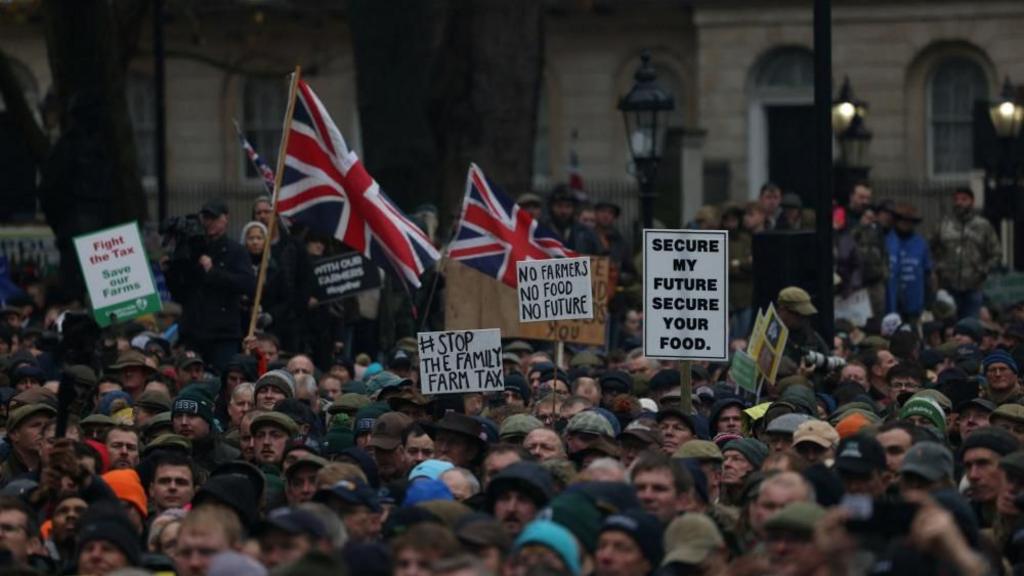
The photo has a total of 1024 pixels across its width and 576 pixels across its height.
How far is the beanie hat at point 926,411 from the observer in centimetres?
1533

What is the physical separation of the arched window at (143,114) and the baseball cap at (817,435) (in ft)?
120

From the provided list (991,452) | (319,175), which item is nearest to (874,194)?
(319,175)

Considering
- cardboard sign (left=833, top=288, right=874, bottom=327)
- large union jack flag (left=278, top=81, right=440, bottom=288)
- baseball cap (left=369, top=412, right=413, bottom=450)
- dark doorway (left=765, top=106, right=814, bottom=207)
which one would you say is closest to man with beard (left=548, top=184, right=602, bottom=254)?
cardboard sign (left=833, top=288, right=874, bottom=327)

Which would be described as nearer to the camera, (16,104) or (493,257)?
(493,257)

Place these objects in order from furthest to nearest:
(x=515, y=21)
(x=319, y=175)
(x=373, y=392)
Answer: (x=515, y=21), (x=319, y=175), (x=373, y=392)

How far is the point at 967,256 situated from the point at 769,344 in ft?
33.1

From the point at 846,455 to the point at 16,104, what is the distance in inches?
727

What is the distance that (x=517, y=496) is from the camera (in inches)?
467

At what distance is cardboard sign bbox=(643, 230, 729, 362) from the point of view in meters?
16.5

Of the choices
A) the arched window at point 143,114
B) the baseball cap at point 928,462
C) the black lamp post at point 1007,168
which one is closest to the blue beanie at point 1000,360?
the baseball cap at point 928,462

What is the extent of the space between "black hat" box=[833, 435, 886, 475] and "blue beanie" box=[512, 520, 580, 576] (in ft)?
6.64

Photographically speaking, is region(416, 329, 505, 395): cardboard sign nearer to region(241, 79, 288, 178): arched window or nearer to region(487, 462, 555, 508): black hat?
region(487, 462, 555, 508): black hat

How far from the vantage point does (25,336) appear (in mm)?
23219

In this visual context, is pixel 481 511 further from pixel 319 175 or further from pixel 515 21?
pixel 515 21
